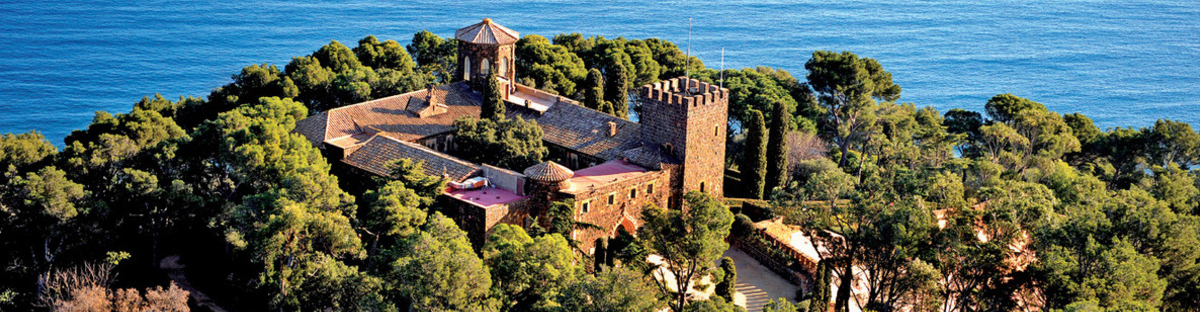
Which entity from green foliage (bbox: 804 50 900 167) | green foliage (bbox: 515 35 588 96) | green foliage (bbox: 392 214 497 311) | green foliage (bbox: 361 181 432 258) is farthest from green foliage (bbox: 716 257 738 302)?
green foliage (bbox: 515 35 588 96)

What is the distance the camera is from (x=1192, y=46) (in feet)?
404

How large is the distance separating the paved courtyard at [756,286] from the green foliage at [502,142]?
11.5 meters

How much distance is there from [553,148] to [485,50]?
9.43m

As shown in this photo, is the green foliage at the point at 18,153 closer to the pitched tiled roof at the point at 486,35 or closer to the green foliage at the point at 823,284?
the pitched tiled roof at the point at 486,35

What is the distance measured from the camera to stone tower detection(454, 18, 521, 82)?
202ft

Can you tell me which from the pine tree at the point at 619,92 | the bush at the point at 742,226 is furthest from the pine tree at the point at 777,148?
the pine tree at the point at 619,92

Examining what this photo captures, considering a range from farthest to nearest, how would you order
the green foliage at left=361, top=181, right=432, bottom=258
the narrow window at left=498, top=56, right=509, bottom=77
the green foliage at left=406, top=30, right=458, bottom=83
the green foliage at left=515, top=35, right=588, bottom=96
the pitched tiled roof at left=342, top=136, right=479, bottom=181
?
the green foliage at left=406, top=30, right=458, bottom=83 → the green foliage at left=515, top=35, right=588, bottom=96 → the narrow window at left=498, top=56, right=509, bottom=77 → the pitched tiled roof at left=342, top=136, right=479, bottom=181 → the green foliage at left=361, top=181, right=432, bottom=258

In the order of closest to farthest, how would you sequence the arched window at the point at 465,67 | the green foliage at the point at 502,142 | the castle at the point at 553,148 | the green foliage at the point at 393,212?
the green foliage at the point at 393,212, the castle at the point at 553,148, the green foliage at the point at 502,142, the arched window at the point at 465,67

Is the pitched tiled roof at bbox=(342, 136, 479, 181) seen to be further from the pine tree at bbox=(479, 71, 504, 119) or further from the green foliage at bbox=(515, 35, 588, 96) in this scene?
the green foliage at bbox=(515, 35, 588, 96)

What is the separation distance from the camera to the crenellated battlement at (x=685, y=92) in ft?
167

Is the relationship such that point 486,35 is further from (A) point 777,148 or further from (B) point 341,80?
(A) point 777,148

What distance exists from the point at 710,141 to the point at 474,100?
632 inches

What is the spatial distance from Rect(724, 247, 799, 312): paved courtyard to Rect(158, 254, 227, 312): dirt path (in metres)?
23.0

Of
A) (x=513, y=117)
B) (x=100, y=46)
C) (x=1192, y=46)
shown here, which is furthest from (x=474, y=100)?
(x=1192, y=46)
